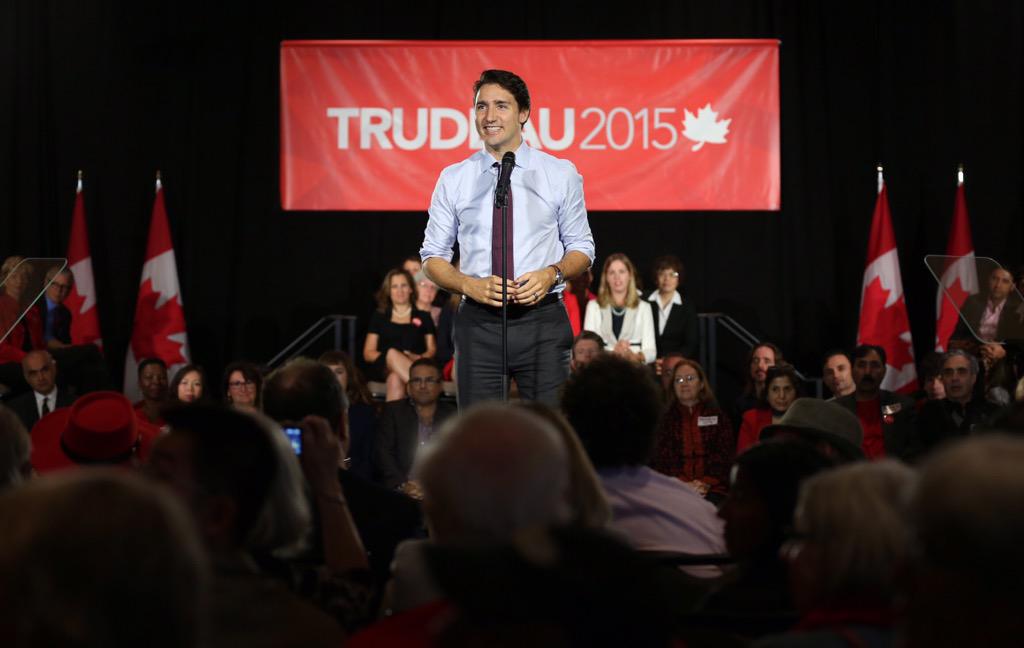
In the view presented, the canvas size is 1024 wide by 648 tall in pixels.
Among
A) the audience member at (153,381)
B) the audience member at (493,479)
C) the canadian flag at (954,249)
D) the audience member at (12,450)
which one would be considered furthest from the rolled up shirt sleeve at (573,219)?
the audience member at (153,381)

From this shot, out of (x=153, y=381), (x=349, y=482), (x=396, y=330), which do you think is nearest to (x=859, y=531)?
(x=349, y=482)

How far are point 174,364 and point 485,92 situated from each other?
189 inches

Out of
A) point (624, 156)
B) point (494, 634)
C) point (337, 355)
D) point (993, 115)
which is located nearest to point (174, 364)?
point (337, 355)

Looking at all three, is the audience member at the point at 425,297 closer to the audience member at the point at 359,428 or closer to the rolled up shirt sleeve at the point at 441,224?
the audience member at the point at 359,428

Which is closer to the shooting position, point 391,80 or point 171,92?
point 391,80

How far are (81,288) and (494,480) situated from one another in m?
7.10

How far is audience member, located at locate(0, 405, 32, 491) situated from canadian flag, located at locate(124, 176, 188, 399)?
5869 mm

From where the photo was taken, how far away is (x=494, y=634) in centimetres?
117

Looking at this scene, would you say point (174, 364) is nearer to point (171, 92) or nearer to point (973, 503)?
point (171, 92)

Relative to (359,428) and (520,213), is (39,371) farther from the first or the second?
(520,213)

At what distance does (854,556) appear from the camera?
1.42 meters

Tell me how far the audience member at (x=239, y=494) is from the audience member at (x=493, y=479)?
21 cm

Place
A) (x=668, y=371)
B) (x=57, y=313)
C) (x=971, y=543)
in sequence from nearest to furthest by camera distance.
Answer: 1. (x=971, y=543)
2. (x=668, y=371)
3. (x=57, y=313)

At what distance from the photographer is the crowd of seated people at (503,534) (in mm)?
917
